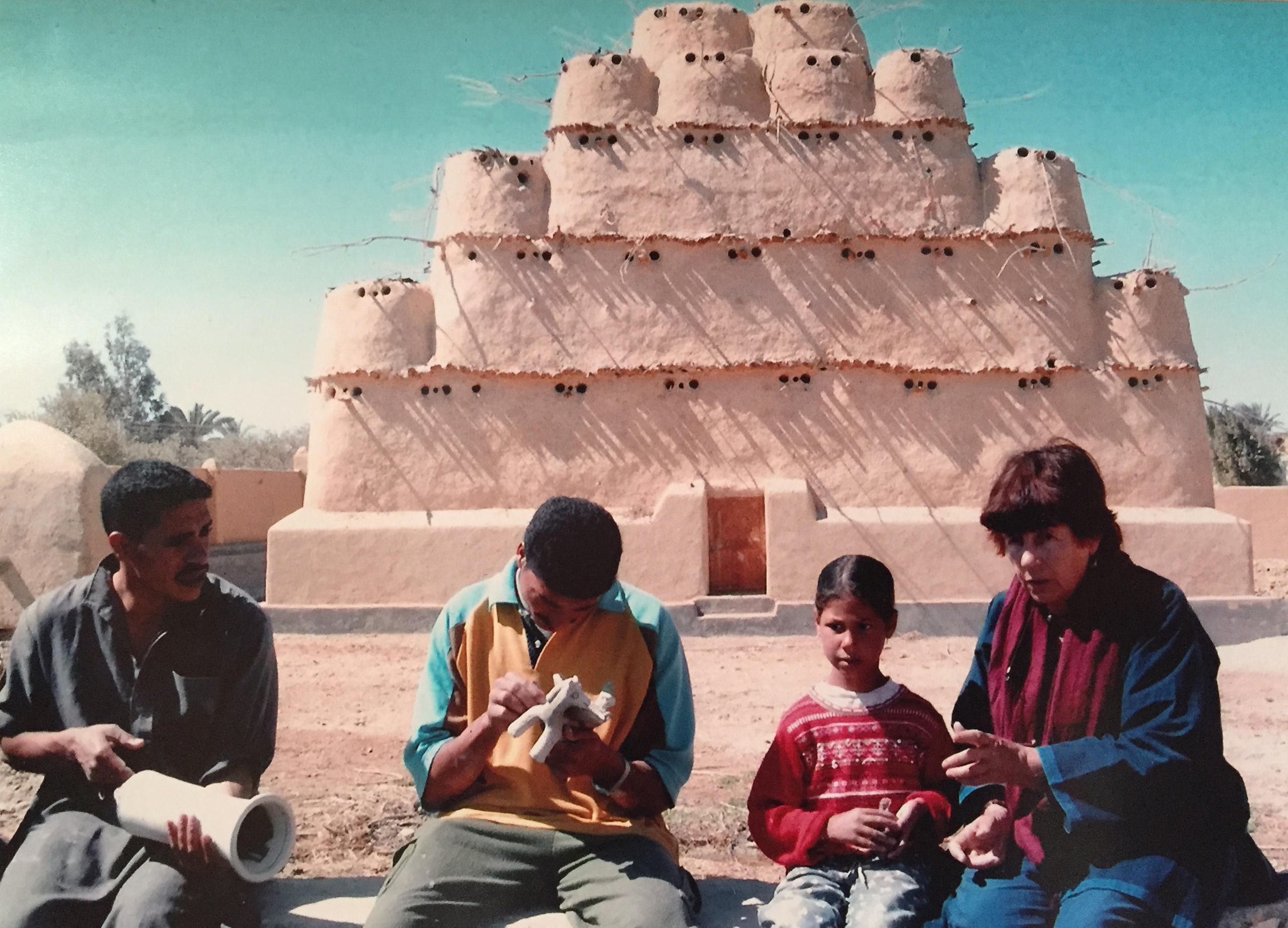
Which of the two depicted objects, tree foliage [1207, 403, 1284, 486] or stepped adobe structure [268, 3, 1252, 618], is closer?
stepped adobe structure [268, 3, 1252, 618]

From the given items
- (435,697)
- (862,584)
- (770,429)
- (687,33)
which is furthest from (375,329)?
(862,584)

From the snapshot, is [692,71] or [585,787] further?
[692,71]

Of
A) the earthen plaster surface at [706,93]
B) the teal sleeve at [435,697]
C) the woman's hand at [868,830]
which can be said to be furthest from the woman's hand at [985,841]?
the earthen plaster surface at [706,93]

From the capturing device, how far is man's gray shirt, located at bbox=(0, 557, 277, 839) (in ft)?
9.36

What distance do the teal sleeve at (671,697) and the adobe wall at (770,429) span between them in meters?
5.72

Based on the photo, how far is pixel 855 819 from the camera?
2.46 meters

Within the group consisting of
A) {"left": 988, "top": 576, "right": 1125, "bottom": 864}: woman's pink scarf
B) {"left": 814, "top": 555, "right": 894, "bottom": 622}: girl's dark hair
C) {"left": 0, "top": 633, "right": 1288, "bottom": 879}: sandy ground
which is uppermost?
{"left": 814, "top": 555, "right": 894, "bottom": 622}: girl's dark hair

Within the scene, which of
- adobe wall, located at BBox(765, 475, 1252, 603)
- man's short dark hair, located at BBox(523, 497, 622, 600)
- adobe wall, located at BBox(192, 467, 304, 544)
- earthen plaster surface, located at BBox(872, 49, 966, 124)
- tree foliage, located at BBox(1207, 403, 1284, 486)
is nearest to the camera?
man's short dark hair, located at BBox(523, 497, 622, 600)

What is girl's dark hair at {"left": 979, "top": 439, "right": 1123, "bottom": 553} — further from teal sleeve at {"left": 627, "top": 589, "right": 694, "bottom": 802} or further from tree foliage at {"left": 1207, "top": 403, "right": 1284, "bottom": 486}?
tree foliage at {"left": 1207, "top": 403, "right": 1284, "bottom": 486}

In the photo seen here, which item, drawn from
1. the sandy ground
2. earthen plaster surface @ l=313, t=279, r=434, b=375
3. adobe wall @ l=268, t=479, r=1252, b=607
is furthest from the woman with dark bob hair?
earthen plaster surface @ l=313, t=279, r=434, b=375

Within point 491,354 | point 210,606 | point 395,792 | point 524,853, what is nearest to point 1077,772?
point 524,853

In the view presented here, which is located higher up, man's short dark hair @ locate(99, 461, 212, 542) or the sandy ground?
man's short dark hair @ locate(99, 461, 212, 542)

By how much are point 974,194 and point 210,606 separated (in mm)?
8965

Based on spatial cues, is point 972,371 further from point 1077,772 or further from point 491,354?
point 1077,772
